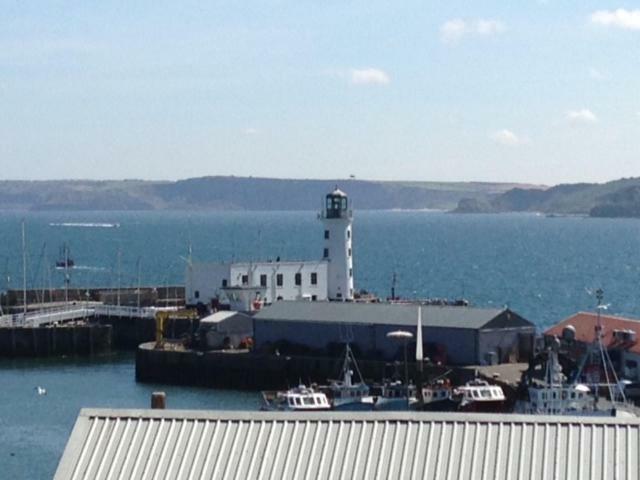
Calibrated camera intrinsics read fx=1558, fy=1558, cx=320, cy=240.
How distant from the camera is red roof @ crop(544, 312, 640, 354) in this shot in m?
49.3

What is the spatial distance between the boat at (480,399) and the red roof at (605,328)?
27.6 feet

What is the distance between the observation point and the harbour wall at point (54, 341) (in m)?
64.2

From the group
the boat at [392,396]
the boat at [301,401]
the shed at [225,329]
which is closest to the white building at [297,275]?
the shed at [225,329]

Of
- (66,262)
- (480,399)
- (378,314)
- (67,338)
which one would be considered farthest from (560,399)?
Result: (66,262)

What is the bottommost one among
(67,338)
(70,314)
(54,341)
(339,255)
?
(54,341)

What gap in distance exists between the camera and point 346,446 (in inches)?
546

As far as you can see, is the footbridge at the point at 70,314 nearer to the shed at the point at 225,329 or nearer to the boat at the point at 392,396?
the shed at the point at 225,329

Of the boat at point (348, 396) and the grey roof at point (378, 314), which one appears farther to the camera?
the grey roof at point (378, 314)

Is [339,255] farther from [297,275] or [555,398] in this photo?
[555,398]

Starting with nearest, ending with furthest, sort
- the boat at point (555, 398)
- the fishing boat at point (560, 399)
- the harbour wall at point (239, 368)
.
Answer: the fishing boat at point (560, 399), the boat at point (555, 398), the harbour wall at point (239, 368)

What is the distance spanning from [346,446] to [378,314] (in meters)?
41.8

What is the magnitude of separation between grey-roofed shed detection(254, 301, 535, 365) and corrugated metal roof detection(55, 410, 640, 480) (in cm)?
3800

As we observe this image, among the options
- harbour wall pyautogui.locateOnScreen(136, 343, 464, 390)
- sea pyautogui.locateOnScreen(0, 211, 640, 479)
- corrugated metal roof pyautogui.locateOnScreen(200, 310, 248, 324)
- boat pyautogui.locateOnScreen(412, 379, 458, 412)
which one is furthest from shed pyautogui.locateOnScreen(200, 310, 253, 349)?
boat pyautogui.locateOnScreen(412, 379, 458, 412)

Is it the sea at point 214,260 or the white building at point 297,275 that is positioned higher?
the white building at point 297,275
